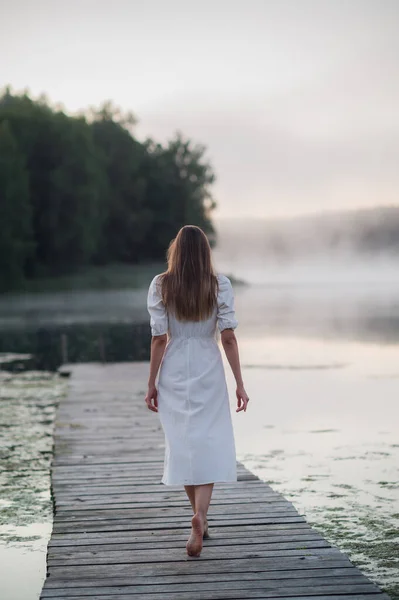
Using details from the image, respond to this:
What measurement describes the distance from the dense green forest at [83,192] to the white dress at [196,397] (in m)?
52.0

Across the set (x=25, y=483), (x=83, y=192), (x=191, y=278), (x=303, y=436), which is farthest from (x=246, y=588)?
(x=83, y=192)

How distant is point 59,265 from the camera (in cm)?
6762

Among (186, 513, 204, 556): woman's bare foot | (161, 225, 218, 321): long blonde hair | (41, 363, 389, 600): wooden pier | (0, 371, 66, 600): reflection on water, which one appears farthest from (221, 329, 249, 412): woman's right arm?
(0, 371, 66, 600): reflection on water

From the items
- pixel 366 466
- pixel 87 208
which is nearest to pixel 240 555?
pixel 366 466

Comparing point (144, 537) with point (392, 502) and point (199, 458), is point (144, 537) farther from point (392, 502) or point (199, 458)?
point (392, 502)

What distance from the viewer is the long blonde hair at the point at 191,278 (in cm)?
561

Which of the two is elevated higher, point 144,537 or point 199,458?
point 199,458

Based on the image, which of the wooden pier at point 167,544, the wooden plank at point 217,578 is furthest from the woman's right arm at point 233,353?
the wooden plank at point 217,578

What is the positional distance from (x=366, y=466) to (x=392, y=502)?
144 centimetres

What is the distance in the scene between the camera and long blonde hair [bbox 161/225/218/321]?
221 inches

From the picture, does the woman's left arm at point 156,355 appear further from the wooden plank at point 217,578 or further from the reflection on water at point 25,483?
the reflection on water at point 25,483

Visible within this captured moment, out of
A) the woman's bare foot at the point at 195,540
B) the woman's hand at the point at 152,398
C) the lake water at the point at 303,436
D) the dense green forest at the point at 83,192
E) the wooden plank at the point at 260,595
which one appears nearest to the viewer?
the wooden plank at the point at 260,595

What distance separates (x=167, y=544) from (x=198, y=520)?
391 mm

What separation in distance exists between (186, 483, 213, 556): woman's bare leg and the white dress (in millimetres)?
67
